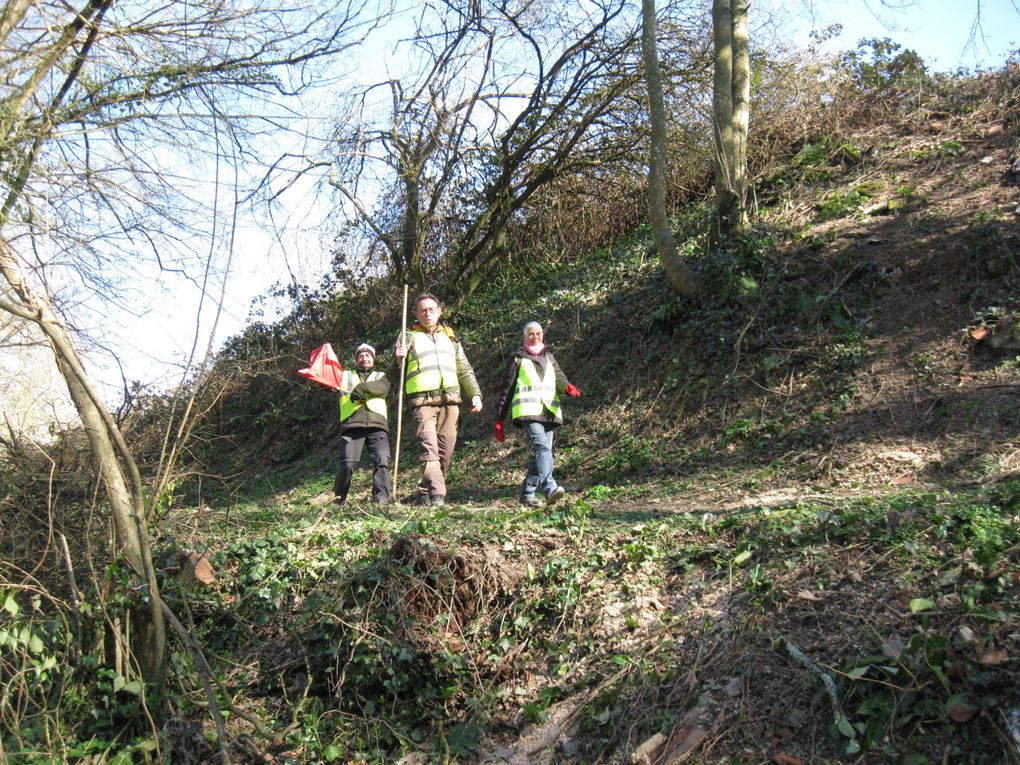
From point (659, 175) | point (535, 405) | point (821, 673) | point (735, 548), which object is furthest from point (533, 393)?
point (821, 673)

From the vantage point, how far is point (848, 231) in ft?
33.5

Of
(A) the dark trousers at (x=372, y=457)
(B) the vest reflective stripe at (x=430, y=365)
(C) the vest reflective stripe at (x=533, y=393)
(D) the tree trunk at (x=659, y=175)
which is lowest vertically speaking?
(A) the dark trousers at (x=372, y=457)

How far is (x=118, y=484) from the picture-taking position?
18.4 ft

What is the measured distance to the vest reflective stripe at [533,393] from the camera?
316 inches

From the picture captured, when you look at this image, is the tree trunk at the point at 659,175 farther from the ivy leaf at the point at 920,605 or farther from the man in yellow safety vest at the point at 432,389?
the ivy leaf at the point at 920,605

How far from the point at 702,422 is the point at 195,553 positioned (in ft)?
18.0

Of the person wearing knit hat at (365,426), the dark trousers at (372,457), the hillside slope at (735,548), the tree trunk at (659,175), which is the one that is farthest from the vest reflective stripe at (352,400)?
the tree trunk at (659,175)

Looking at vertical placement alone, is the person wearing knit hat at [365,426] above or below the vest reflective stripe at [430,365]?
below

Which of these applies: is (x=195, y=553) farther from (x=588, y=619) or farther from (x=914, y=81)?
(x=914, y=81)

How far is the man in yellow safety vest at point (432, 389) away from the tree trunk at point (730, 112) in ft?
14.2

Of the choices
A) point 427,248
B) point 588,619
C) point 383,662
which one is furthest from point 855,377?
point 427,248

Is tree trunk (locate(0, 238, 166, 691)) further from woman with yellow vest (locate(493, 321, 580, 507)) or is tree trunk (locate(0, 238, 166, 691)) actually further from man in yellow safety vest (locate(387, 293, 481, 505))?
woman with yellow vest (locate(493, 321, 580, 507))

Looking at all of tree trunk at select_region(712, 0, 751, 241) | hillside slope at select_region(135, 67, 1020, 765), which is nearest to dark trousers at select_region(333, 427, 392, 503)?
hillside slope at select_region(135, 67, 1020, 765)

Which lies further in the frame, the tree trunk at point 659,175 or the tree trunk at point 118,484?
the tree trunk at point 659,175
